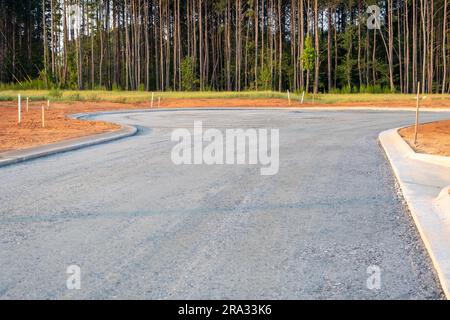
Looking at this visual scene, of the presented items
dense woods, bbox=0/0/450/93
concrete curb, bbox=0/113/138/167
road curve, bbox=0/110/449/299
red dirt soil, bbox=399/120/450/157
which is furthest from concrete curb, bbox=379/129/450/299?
dense woods, bbox=0/0/450/93

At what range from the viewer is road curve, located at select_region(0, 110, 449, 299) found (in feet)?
14.9

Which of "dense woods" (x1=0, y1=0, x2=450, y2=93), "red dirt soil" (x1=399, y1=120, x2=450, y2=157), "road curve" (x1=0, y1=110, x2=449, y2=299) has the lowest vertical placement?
"road curve" (x1=0, y1=110, x2=449, y2=299)

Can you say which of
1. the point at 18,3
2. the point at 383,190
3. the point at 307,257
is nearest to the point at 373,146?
the point at 383,190

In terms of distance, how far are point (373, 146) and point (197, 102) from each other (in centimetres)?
3000

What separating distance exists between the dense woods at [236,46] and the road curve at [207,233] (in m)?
54.9

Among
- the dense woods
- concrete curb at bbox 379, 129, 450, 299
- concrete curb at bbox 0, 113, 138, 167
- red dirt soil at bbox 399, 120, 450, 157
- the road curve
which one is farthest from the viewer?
the dense woods

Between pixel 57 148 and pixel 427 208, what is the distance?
9.15 metres

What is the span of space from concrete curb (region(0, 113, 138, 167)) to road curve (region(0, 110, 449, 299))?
2.72 ft

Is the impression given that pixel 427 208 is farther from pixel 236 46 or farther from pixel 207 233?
pixel 236 46

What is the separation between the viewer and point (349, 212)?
7.26 m

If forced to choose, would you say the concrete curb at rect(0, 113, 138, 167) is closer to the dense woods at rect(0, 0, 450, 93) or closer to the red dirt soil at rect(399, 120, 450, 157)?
the red dirt soil at rect(399, 120, 450, 157)

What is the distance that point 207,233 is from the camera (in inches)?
243

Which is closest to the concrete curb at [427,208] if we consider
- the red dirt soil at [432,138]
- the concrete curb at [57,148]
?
the red dirt soil at [432,138]

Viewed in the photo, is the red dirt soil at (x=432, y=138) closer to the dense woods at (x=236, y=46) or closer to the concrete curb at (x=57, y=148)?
the concrete curb at (x=57, y=148)
